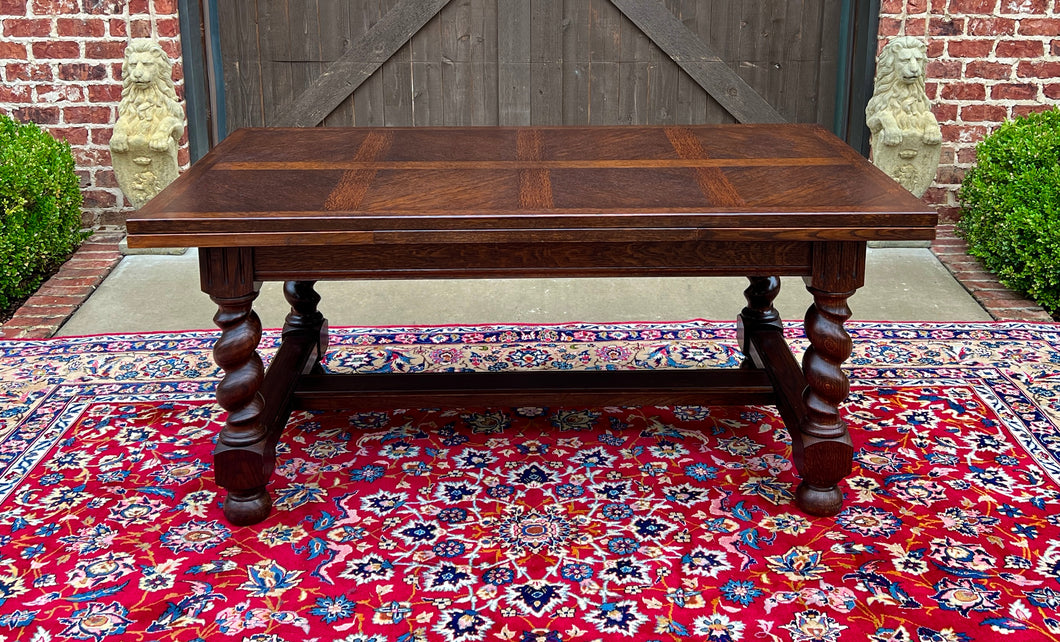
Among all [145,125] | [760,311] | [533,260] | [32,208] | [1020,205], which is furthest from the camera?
[145,125]

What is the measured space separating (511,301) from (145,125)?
199 cm

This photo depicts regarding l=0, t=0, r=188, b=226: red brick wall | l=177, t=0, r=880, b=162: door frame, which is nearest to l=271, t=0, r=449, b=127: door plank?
l=177, t=0, r=880, b=162: door frame

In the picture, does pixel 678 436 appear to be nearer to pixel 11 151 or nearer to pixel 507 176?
pixel 507 176

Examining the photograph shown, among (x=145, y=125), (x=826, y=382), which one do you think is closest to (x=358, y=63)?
(x=145, y=125)

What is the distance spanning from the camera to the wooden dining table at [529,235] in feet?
8.43

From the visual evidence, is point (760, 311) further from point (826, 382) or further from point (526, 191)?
point (526, 191)

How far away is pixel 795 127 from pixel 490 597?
2009 millimetres

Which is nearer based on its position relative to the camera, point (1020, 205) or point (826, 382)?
point (826, 382)

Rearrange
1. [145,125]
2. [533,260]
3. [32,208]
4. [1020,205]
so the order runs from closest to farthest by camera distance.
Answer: [533,260]
[1020,205]
[32,208]
[145,125]

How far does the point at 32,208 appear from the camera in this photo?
4.80 m

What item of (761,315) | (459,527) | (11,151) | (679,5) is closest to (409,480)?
(459,527)

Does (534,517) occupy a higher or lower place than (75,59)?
lower

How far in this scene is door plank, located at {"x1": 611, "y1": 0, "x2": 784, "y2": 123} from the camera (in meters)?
5.61

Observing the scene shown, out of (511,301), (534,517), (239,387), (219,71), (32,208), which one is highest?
(219,71)
